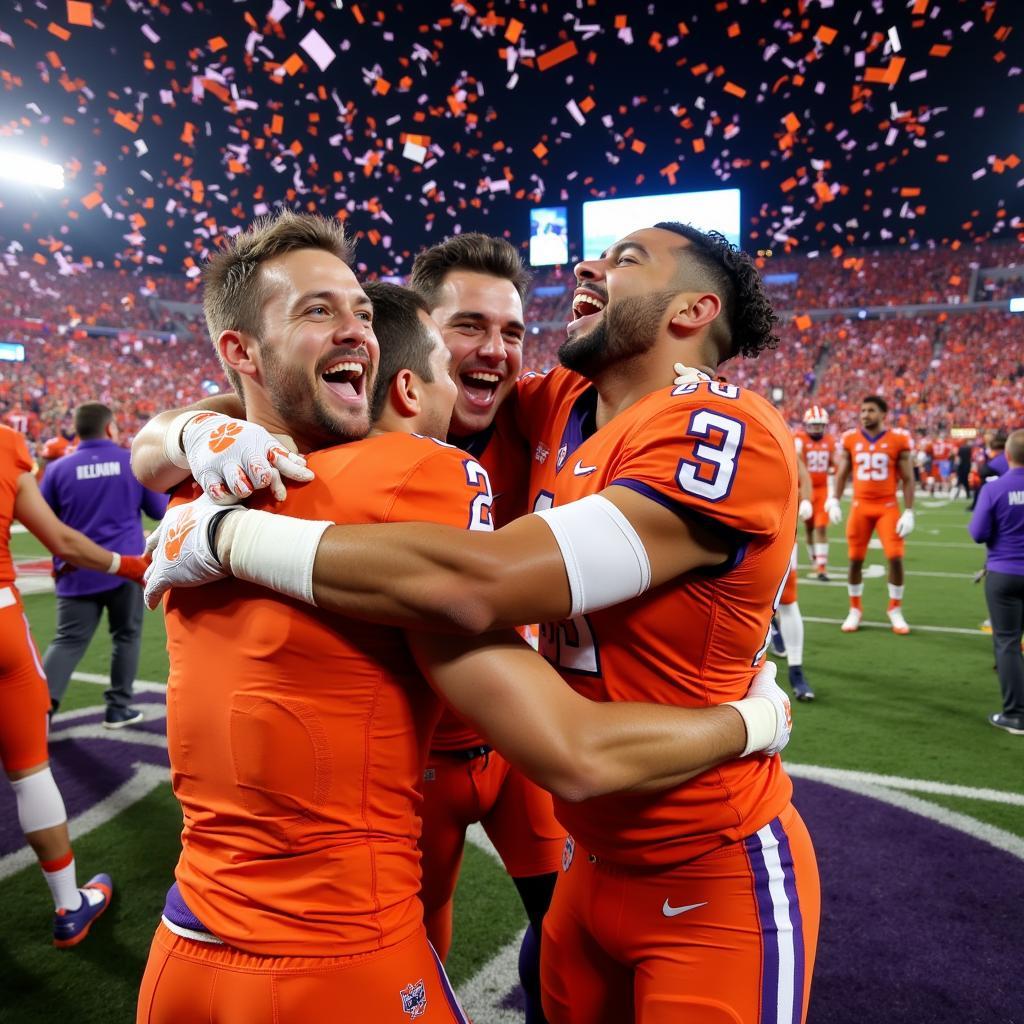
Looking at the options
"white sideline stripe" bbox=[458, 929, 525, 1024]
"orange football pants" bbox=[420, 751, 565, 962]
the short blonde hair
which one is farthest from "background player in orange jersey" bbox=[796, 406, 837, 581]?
the short blonde hair

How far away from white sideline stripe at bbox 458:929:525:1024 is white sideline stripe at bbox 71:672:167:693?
445 centimetres

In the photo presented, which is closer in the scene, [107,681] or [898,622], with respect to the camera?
[107,681]

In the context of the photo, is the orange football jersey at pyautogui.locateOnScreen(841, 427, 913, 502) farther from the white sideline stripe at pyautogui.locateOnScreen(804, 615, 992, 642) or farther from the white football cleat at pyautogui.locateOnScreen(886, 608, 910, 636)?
the white sideline stripe at pyautogui.locateOnScreen(804, 615, 992, 642)

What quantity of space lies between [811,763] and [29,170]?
41.8 meters

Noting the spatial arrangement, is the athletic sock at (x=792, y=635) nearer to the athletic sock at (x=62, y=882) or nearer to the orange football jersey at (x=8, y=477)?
the athletic sock at (x=62, y=882)

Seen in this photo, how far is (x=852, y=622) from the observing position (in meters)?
8.34

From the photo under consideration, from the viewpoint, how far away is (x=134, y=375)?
136 ft

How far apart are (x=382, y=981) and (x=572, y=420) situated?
153cm

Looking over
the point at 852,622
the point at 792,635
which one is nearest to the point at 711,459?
the point at 792,635

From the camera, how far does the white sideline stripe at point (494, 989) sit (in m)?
2.70

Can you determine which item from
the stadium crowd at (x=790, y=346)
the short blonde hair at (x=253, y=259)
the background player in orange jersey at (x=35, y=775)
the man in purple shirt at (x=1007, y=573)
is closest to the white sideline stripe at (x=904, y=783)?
the man in purple shirt at (x=1007, y=573)

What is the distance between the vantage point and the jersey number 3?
148cm

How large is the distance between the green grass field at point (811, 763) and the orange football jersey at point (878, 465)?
4.64ft

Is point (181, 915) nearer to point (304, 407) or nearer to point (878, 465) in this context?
point (304, 407)
